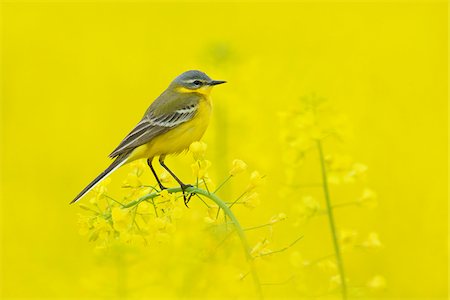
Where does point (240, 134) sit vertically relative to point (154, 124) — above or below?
below

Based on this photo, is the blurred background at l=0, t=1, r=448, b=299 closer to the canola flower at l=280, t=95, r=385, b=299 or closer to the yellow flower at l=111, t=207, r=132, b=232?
the canola flower at l=280, t=95, r=385, b=299

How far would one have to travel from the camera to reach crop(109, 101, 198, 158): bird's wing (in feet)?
19.5

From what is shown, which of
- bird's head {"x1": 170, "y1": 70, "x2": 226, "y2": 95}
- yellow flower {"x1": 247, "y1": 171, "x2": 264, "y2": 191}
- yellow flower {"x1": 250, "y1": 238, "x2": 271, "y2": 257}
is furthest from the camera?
bird's head {"x1": 170, "y1": 70, "x2": 226, "y2": 95}

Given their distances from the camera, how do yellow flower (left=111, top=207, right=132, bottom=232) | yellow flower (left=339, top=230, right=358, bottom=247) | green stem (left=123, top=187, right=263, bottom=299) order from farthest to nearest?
yellow flower (left=339, top=230, right=358, bottom=247), yellow flower (left=111, top=207, right=132, bottom=232), green stem (left=123, top=187, right=263, bottom=299)

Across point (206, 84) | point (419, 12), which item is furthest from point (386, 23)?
point (206, 84)

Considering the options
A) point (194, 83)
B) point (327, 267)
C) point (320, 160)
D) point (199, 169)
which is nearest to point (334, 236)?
point (327, 267)

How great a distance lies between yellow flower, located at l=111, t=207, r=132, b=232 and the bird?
1456 millimetres

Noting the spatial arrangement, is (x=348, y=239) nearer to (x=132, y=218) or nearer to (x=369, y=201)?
(x=369, y=201)

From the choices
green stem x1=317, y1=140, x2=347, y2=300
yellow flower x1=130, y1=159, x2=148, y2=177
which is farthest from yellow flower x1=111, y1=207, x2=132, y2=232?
green stem x1=317, y1=140, x2=347, y2=300

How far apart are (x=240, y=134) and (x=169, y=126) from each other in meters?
1.09

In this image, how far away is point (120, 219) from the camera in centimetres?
426

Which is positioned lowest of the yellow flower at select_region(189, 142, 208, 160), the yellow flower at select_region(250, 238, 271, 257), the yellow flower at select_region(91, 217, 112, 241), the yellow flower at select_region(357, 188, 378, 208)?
the yellow flower at select_region(357, 188, 378, 208)

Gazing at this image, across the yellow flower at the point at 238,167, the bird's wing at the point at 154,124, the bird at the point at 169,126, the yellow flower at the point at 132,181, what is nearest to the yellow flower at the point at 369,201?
the bird at the point at 169,126

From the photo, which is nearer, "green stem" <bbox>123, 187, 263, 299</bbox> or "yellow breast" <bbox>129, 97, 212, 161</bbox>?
"green stem" <bbox>123, 187, 263, 299</bbox>
